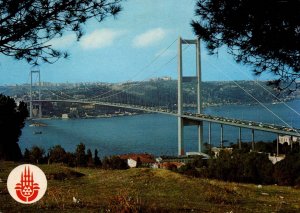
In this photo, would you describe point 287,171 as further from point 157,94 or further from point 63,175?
point 157,94

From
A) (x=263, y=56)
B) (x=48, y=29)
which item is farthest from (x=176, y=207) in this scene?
(x=48, y=29)

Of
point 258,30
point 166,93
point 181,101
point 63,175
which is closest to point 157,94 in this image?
point 166,93

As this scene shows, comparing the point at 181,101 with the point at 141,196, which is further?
the point at 181,101

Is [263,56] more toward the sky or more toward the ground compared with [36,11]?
Result: more toward the ground

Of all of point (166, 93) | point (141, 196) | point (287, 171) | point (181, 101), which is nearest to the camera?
point (141, 196)

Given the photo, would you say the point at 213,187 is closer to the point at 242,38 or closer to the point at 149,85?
the point at 242,38

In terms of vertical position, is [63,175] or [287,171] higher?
A: [63,175]

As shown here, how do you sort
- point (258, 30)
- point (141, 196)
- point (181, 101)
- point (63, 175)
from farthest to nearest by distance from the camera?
point (181, 101) < point (63, 175) < point (141, 196) < point (258, 30)

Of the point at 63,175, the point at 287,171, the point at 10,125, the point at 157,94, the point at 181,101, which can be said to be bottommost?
the point at 287,171
